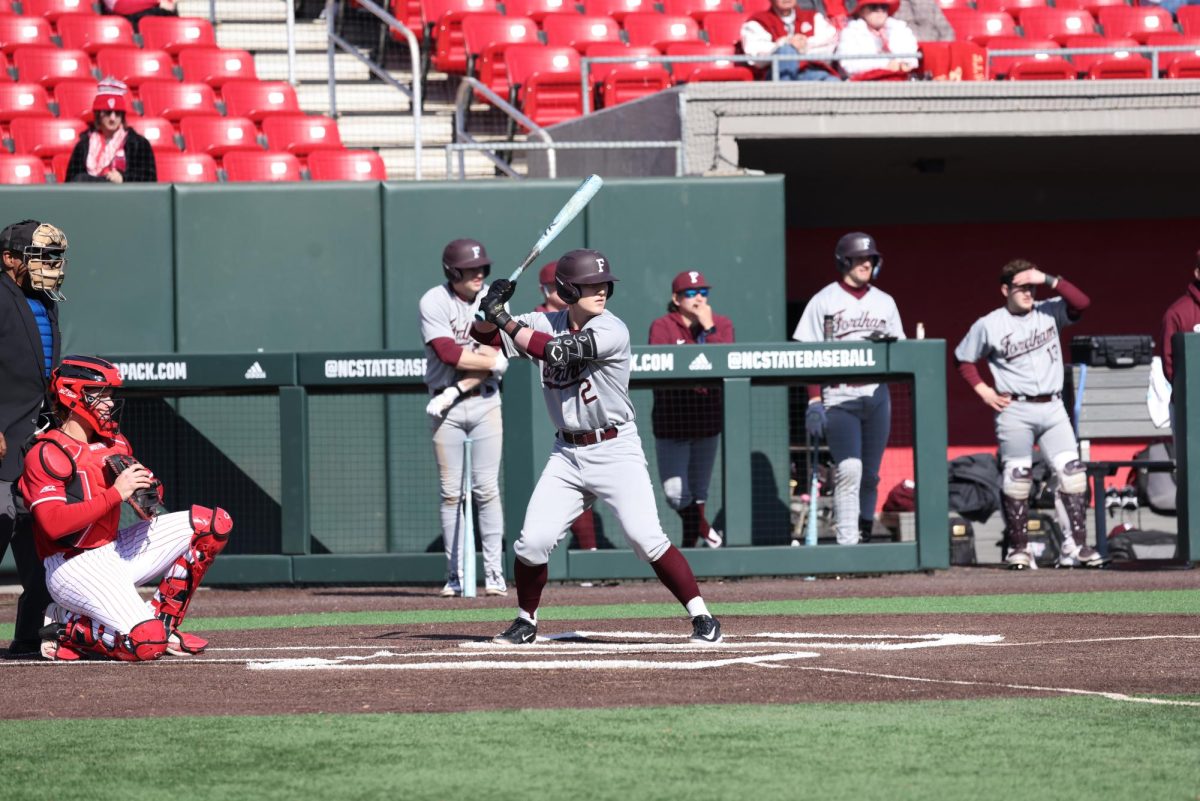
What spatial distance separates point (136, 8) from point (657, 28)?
4.75 meters

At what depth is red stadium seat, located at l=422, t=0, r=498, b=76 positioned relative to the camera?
15367 mm

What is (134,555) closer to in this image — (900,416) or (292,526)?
(292,526)

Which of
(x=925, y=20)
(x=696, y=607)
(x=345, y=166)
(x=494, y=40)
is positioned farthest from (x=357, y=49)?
(x=696, y=607)

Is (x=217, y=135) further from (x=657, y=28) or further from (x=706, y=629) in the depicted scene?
(x=706, y=629)

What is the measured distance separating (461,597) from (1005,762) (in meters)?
5.68

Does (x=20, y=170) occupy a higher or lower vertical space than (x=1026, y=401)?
higher

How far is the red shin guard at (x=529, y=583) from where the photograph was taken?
6.95 m

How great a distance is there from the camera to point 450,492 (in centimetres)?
959

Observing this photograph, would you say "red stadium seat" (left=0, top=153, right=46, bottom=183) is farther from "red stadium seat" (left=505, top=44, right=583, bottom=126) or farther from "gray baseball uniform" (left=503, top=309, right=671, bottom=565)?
"gray baseball uniform" (left=503, top=309, right=671, bottom=565)

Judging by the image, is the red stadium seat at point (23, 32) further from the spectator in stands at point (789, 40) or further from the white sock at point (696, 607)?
the white sock at point (696, 607)

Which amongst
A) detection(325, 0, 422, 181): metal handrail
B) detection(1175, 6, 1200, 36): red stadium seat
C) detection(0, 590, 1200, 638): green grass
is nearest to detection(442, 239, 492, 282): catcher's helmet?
detection(0, 590, 1200, 638): green grass

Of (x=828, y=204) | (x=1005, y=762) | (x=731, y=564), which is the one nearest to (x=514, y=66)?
(x=828, y=204)

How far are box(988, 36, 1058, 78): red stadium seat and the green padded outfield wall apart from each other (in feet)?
12.7

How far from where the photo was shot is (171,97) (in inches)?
562
